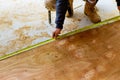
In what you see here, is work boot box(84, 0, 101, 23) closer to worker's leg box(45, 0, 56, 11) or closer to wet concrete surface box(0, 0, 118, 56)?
wet concrete surface box(0, 0, 118, 56)

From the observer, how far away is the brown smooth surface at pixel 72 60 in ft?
4.90

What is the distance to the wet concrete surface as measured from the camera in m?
1.81

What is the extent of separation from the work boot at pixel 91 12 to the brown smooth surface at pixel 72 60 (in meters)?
0.20

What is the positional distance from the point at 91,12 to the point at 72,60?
62cm

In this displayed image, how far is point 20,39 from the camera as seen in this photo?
1829 mm

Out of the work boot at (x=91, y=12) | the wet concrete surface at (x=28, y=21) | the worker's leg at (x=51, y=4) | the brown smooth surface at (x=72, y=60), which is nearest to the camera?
the brown smooth surface at (x=72, y=60)

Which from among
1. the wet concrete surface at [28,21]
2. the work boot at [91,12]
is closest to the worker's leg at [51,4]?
the wet concrete surface at [28,21]

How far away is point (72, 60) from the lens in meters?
1.59

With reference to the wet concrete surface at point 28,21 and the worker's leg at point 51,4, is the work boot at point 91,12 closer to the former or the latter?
the wet concrete surface at point 28,21

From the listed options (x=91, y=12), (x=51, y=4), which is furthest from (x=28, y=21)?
(x=91, y=12)

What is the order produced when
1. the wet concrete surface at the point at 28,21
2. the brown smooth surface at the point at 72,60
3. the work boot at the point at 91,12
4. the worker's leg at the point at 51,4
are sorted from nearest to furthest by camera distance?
the brown smooth surface at the point at 72,60
the worker's leg at the point at 51,4
the wet concrete surface at the point at 28,21
the work boot at the point at 91,12

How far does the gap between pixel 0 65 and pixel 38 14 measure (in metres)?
0.70

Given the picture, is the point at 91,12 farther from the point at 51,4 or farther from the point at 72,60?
the point at 72,60

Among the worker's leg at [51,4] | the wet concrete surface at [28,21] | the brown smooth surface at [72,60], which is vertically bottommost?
the brown smooth surface at [72,60]
